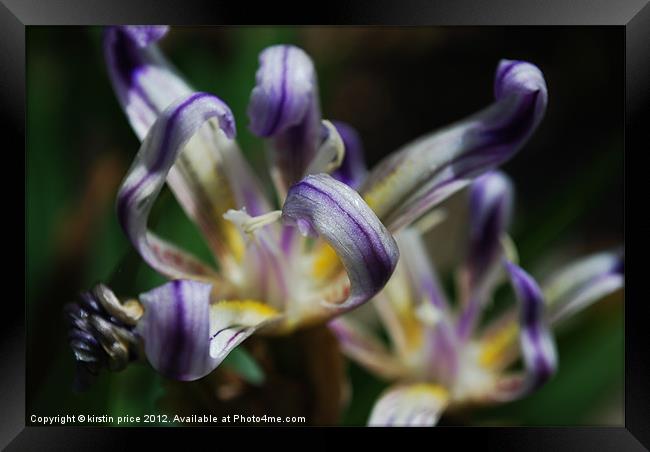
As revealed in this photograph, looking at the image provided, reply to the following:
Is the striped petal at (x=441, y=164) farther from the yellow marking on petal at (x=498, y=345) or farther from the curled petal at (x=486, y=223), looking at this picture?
the yellow marking on petal at (x=498, y=345)

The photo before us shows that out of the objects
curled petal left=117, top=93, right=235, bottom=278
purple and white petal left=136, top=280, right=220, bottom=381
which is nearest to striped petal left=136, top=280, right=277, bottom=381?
purple and white petal left=136, top=280, right=220, bottom=381

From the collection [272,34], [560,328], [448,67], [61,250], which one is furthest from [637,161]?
[61,250]

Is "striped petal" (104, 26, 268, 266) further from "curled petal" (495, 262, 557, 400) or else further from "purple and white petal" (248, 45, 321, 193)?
"curled petal" (495, 262, 557, 400)

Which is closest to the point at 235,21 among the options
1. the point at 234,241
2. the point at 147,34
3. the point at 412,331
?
the point at 147,34

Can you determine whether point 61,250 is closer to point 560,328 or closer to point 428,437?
point 428,437

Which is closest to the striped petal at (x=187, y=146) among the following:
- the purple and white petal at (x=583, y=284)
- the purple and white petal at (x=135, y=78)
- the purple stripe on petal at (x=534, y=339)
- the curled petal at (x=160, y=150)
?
the purple and white petal at (x=135, y=78)

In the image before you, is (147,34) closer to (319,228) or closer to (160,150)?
(160,150)
